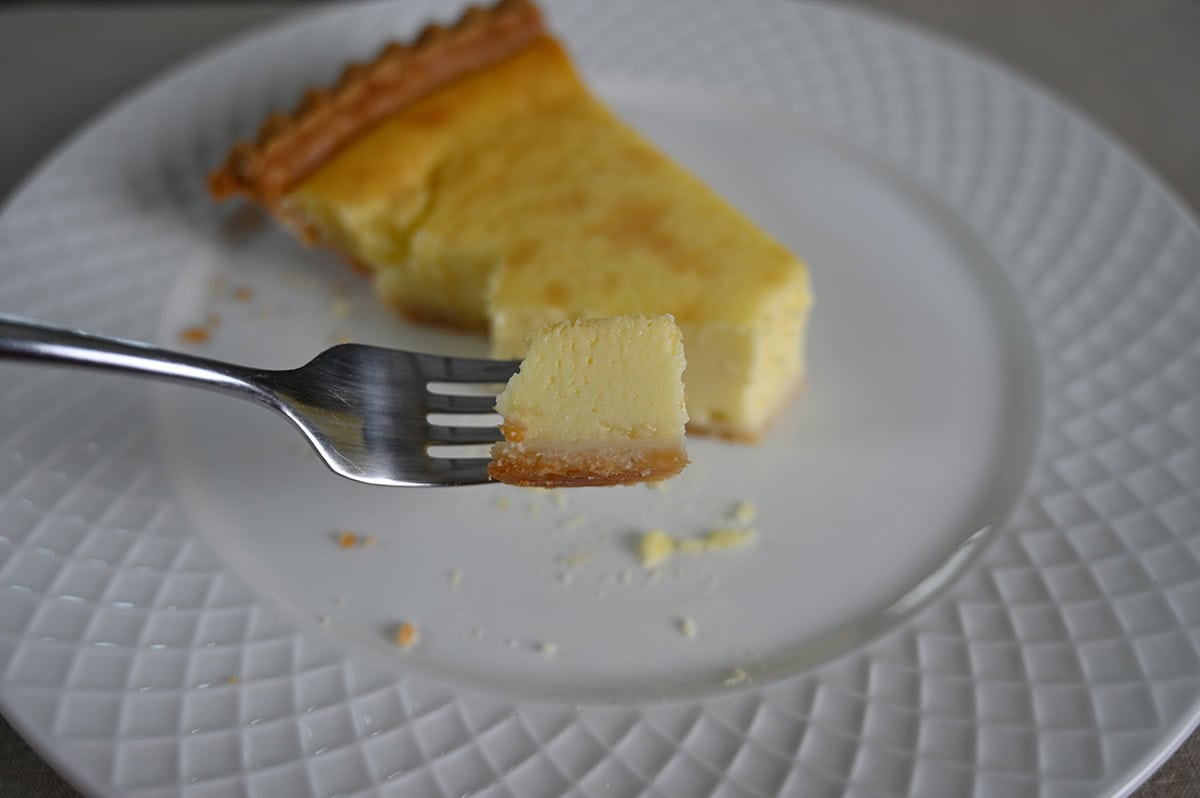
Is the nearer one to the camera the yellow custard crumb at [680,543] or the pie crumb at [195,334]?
the yellow custard crumb at [680,543]

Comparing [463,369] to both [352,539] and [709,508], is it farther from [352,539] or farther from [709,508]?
[709,508]

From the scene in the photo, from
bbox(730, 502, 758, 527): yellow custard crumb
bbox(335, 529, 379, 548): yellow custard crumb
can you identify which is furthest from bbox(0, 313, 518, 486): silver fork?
bbox(730, 502, 758, 527): yellow custard crumb

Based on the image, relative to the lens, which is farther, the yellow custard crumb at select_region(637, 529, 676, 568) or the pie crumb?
the pie crumb

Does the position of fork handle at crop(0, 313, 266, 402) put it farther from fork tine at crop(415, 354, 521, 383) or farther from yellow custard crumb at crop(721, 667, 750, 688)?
yellow custard crumb at crop(721, 667, 750, 688)

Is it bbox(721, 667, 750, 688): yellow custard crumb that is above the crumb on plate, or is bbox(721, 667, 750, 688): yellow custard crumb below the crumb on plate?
below

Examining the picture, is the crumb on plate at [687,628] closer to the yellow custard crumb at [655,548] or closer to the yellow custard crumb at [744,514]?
the yellow custard crumb at [655,548]

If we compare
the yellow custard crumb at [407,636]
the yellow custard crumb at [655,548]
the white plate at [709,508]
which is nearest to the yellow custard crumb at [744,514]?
the white plate at [709,508]

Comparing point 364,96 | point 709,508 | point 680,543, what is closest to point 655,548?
point 680,543
